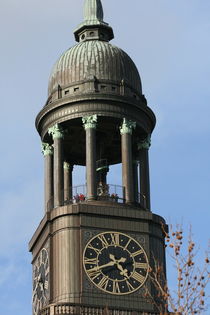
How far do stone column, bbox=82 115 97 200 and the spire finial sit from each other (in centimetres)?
732

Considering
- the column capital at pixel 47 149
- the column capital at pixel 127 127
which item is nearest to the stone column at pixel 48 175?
the column capital at pixel 47 149

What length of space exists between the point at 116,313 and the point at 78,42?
1647cm

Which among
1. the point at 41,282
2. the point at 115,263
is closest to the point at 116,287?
the point at 115,263

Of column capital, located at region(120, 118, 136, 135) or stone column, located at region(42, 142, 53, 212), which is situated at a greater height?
column capital, located at region(120, 118, 136, 135)

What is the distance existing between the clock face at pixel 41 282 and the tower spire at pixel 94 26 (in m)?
12.7

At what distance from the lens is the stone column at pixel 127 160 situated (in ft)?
175

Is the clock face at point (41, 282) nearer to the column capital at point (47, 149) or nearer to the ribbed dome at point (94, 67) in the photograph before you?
the column capital at point (47, 149)

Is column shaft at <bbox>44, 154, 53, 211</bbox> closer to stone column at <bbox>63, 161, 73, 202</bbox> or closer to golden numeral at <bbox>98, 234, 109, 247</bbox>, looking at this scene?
stone column at <bbox>63, 161, 73, 202</bbox>

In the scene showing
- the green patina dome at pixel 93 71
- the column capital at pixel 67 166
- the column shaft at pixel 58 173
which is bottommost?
the column shaft at pixel 58 173

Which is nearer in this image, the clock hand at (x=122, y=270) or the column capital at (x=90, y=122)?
the clock hand at (x=122, y=270)

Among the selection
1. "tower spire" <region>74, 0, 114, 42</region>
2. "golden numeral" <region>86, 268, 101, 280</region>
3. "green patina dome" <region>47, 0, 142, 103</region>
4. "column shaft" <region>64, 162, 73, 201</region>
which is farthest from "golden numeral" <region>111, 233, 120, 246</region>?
"tower spire" <region>74, 0, 114, 42</region>

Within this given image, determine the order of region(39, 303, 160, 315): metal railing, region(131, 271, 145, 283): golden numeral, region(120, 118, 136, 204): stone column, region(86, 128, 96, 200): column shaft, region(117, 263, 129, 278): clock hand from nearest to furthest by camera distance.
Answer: region(39, 303, 160, 315): metal railing < region(117, 263, 129, 278): clock hand < region(131, 271, 145, 283): golden numeral < region(86, 128, 96, 200): column shaft < region(120, 118, 136, 204): stone column

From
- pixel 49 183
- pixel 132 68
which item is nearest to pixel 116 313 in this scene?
pixel 49 183

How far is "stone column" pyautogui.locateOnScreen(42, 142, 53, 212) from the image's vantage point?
54.9 m
